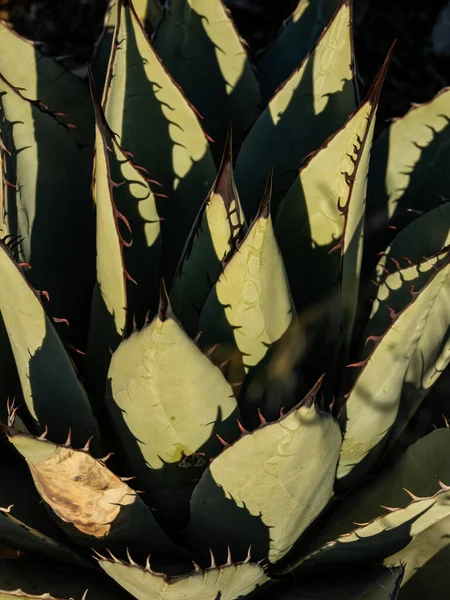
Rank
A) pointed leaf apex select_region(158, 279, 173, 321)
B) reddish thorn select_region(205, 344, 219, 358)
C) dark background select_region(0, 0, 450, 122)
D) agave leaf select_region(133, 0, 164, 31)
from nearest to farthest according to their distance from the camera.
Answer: pointed leaf apex select_region(158, 279, 173, 321), reddish thorn select_region(205, 344, 219, 358), agave leaf select_region(133, 0, 164, 31), dark background select_region(0, 0, 450, 122)

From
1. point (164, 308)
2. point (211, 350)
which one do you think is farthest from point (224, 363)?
point (164, 308)

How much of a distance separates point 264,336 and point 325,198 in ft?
0.70

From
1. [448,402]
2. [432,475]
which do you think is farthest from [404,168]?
[432,475]

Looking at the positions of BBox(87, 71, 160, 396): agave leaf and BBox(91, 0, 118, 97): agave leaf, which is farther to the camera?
BBox(91, 0, 118, 97): agave leaf

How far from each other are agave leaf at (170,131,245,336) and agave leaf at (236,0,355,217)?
0.71 ft

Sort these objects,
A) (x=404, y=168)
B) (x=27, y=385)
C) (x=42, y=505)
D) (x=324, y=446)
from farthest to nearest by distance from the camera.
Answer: (x=404, y=168)
(x=42, y=505)
(x=27, y=385)
(x=324, y=446)

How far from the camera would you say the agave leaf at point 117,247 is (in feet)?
3.04

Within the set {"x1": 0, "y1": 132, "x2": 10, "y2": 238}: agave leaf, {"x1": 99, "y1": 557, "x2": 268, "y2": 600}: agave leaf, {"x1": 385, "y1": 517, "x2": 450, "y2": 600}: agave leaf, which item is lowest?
{"x1": 385, "y1": 517, "x2": 450, "y2": 600}: agave leaf

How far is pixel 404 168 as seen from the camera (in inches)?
48.4

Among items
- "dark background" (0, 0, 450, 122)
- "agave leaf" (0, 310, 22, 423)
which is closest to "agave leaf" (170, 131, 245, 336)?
"agave leaf" (0, 310, 22, 423)

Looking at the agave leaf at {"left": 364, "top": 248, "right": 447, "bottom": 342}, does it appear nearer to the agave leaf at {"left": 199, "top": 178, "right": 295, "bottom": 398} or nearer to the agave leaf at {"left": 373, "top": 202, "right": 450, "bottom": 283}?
the agave leaf at {"left": 373, "top": 202, "right": 450, "bottom": 283}

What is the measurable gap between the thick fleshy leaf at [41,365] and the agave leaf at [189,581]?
0.18 meters

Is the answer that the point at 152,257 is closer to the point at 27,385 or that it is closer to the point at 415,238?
the point at 27,385

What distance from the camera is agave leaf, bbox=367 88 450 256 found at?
1188 millimetres
